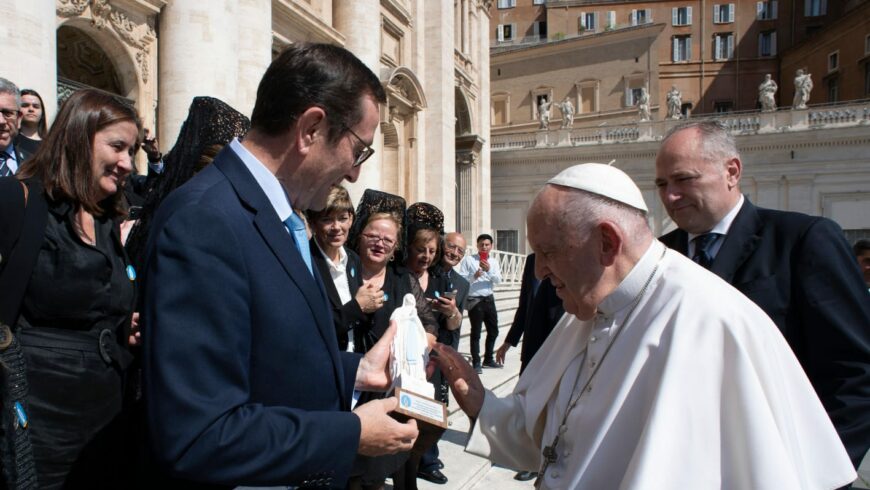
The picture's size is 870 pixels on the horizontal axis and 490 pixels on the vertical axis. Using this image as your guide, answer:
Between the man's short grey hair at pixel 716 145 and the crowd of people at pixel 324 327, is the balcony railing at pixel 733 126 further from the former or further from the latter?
the crowd of people at pixel 324 327

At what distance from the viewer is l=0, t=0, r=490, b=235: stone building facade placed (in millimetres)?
7957

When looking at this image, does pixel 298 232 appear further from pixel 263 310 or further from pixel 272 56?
pixel 272 56

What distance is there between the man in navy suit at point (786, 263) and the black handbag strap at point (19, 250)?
8.35ft

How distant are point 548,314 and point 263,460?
319 centimetres

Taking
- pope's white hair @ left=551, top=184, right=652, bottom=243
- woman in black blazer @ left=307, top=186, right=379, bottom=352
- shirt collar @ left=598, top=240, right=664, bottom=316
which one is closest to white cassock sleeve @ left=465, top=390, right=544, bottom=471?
shirt collar @ left=598, top=240, right=664, bottom=316

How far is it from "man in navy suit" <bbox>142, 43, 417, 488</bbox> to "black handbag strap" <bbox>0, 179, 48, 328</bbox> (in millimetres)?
937

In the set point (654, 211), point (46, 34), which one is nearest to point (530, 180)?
point (654, 211)

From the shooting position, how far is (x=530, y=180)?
32.9 m

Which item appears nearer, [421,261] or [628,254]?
[628,254]

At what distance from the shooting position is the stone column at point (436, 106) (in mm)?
20172

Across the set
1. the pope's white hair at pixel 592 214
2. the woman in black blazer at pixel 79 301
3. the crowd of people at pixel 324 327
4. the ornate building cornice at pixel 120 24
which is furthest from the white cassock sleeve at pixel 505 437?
the ornate building cornice at pixel 120 24

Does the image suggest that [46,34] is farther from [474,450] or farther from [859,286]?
[859,286]

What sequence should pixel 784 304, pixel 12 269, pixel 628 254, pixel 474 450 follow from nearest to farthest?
pixel 628 254
pixel 12 269
pixel 474 450
pixel 784 304

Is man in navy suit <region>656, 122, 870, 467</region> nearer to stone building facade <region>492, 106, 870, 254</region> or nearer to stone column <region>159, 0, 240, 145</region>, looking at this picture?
stone column <region>159, 0, 240, 145</region>
